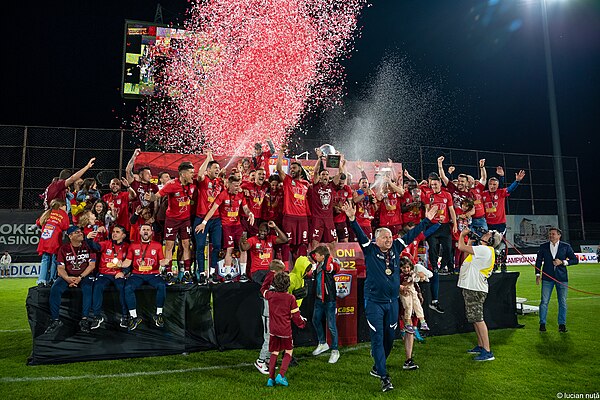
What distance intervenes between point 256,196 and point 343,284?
111 inches

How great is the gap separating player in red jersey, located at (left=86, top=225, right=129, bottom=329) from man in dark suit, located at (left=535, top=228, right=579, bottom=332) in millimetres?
8716

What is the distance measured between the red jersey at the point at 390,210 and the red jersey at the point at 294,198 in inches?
92.7

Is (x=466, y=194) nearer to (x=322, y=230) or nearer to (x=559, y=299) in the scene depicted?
(x=559, y=299)

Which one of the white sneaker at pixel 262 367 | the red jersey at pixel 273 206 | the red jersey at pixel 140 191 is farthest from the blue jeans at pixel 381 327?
the red jersey at pixel 140 191

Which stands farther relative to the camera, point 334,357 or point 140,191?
point 140,191

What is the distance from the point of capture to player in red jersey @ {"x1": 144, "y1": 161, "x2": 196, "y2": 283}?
8.44 metres

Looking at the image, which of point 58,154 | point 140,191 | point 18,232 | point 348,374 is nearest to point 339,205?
point 348,374

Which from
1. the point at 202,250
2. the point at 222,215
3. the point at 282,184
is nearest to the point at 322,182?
the point at 282,184

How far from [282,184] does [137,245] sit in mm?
3310

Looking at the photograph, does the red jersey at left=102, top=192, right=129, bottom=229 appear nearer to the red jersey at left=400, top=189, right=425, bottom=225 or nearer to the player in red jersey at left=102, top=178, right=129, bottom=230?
the player in red jersey at left=102, top=178, right=129, bottom=230

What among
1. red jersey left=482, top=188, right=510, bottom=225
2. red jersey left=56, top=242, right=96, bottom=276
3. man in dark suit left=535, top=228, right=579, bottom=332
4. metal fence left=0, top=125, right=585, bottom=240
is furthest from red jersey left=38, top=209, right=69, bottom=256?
metal fence left=0, top=125, right=585, bottom=240

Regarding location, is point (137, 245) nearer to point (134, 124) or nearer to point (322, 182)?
point (322, 182)

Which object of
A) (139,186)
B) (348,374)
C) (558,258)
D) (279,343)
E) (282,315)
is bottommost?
(348,374)

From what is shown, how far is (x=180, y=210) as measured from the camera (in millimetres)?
8539
